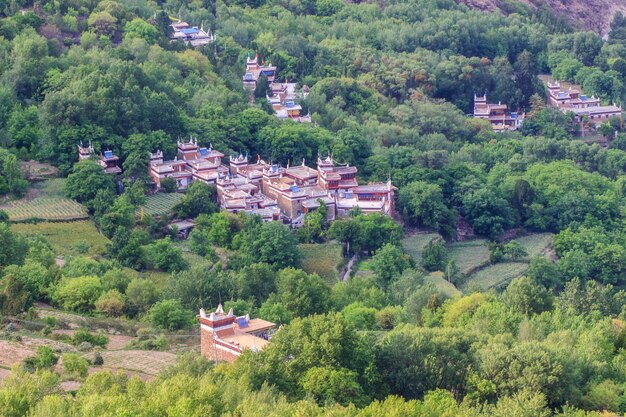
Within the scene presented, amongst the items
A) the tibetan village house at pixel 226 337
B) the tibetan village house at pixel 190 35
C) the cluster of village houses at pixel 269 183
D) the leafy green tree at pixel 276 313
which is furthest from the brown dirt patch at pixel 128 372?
the tibetan village house at pixel 190 35

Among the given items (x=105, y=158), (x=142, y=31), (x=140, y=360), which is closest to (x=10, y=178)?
(x=105, y=158)

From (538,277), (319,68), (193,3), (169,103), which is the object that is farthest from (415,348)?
(193,3)

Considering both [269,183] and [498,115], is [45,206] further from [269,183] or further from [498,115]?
[498,115]

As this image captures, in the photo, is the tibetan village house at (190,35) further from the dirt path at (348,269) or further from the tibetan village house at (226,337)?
the tibetan village house at (226,337)

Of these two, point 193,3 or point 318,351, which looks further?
point 193,3

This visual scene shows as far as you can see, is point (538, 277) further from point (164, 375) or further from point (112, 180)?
point (164, 375)

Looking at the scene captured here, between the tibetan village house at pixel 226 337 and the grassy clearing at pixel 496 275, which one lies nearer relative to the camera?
the tibetan village house at pixel 226 337
